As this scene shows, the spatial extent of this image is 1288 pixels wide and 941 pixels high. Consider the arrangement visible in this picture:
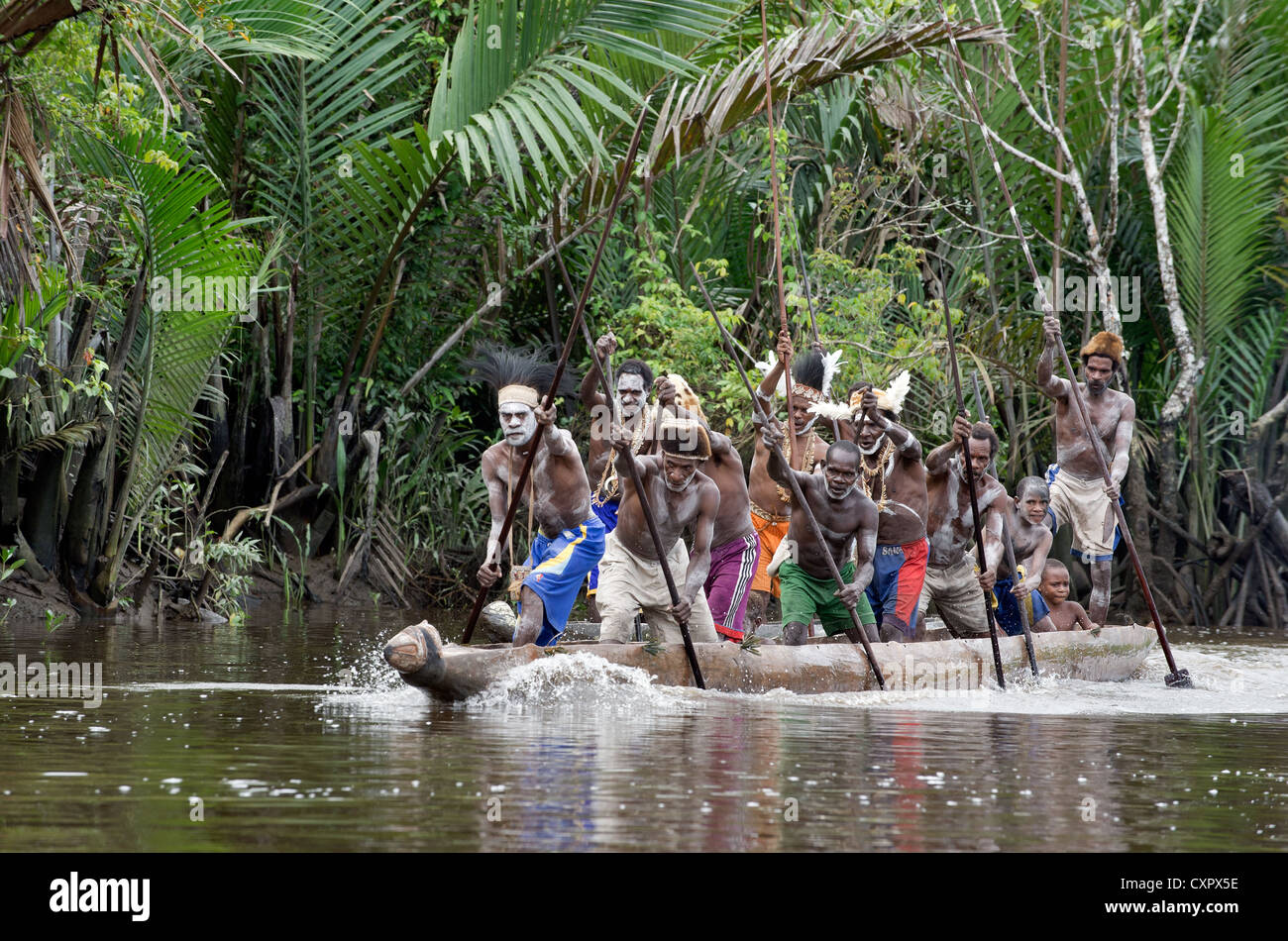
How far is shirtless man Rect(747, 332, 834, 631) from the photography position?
9.86 metres

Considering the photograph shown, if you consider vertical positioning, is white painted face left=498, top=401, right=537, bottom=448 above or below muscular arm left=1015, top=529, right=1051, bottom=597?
above

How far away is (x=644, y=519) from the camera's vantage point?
798 cm

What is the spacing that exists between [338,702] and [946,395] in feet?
25.4

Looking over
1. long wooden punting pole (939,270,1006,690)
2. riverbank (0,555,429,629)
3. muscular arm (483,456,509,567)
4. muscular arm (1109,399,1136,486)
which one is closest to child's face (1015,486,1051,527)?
muscular arm (1109,399,1136,486)

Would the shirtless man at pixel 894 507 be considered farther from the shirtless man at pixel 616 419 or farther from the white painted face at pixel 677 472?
the white painted face at pixel 677 472

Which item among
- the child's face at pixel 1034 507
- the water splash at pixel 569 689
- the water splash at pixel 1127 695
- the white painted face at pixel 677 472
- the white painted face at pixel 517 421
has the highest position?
the white painted face at pixel 517 421

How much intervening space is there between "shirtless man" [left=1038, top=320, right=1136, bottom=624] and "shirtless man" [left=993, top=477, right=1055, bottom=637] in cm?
25

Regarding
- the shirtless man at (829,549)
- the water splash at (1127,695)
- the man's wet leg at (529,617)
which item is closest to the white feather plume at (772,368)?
the shirtless man at (829,549)

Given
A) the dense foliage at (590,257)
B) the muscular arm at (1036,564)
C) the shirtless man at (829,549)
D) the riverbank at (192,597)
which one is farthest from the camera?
the dense foliage at (590,257)

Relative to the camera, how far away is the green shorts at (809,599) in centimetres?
873

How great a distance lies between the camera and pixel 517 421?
7934 millimetres

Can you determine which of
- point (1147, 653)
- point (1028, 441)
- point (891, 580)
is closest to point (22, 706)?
point (891, 580)

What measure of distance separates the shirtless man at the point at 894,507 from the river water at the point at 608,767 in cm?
84

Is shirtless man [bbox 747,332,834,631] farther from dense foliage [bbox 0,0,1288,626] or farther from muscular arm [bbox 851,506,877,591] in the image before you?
dense foliage [bbox 0,0,1288,626]
